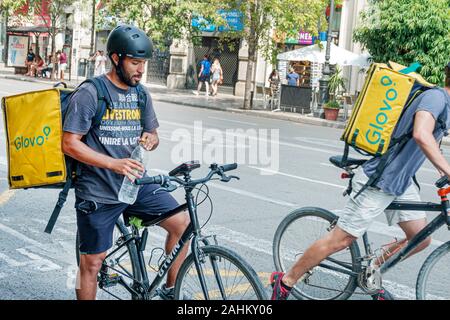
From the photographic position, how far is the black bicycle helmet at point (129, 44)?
3629 mm

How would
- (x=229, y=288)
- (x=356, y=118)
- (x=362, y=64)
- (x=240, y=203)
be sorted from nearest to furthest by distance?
(x=229, y=288) → (x=356, y=118) → (x=240, y=203) → (x=362, y=64)

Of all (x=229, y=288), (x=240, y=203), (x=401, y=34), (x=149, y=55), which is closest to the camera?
(x=229, y=288)

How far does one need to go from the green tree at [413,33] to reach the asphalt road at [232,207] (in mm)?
7129

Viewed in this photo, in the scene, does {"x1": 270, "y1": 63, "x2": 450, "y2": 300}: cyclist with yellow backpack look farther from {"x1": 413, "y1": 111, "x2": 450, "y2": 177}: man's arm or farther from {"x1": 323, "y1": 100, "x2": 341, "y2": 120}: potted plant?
{"x1": 323, "y1": 100, "x2": 341, "y2": 120}: potted plant

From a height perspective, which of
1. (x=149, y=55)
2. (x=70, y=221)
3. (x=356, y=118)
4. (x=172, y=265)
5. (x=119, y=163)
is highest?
(x=149, y=55)

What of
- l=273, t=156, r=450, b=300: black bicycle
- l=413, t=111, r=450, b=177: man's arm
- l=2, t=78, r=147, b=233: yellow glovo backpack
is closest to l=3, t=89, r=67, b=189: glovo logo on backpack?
l=2, t=78, r=147, b=233: yellow glovo backpack

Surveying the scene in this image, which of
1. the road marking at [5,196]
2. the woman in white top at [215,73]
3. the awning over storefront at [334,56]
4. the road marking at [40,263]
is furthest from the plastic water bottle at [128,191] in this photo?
the woman in white top at [215,73]

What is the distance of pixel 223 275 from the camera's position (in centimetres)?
341

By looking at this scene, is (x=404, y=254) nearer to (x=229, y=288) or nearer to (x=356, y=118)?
(x=356, y=118)

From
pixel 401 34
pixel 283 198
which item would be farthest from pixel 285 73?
pixel 283 198

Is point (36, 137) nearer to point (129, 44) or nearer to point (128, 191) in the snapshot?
point (128, 191)

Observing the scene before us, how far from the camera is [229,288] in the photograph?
3.38 metres
